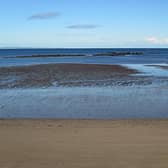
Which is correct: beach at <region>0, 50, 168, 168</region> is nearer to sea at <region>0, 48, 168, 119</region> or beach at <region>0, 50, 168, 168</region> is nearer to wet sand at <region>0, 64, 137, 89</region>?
sea at <region>0, 48, 168, 119</region>

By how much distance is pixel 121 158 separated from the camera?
5230 mm

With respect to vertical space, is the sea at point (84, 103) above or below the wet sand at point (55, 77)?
below

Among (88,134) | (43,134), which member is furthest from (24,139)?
(88,134)

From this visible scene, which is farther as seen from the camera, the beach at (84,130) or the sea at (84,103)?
the sea at (84,103)

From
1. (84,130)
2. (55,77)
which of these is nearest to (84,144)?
(84,130)

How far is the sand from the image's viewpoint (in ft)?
16.7

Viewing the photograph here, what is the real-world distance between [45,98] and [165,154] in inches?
289

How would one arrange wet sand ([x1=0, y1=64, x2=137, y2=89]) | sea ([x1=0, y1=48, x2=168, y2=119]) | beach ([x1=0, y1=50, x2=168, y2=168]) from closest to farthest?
1. beach ([x1=0, y1=50, x2=168, y2=168])
2. sea ([x1=0, y1=48, x2=168, y2=119])
3. wet sand ([x1=0, y1=64, x2=137, y2=89])

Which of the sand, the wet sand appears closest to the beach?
the sand

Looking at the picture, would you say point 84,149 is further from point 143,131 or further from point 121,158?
point 143,131

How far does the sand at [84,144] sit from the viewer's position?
16.7 ft

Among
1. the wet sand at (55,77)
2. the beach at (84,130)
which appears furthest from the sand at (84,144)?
the wet sand at (55,77)

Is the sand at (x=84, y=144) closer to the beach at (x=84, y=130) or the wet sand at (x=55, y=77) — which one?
the beach at (x=84, y=130)

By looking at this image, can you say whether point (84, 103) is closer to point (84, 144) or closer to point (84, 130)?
point (84, 130)
